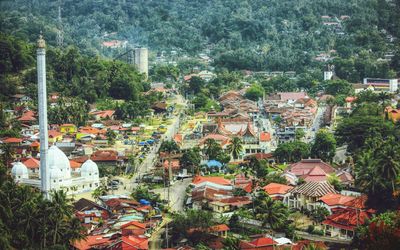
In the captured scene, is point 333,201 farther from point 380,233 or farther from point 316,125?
point 316,125

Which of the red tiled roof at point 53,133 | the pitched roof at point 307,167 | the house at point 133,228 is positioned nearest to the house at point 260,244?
the house at point 133,228

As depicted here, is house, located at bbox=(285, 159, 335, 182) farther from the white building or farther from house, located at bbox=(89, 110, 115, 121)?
house, located at bbox=(89, 110, 115, 121)

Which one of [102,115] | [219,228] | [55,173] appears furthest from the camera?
[102,115]

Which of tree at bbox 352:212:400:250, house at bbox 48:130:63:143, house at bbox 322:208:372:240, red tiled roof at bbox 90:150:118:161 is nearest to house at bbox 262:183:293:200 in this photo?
house at bbox 322:208:372:240

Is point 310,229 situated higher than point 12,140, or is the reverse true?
point 12,140

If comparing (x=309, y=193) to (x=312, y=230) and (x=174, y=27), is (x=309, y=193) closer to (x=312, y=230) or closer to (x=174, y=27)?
(x=312, y=230)

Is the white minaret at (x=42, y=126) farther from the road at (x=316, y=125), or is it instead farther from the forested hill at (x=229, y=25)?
the forested hill at (x=229, y=25)

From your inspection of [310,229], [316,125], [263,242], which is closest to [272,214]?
[263,242]
